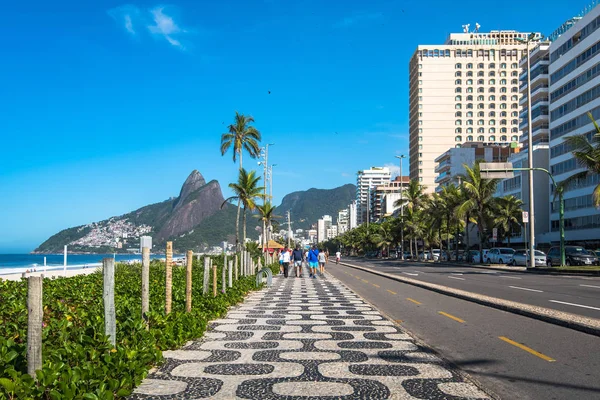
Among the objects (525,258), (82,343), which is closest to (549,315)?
(82,343)

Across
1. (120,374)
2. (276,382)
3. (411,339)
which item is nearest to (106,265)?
(120,374)

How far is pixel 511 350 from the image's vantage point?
7773mm

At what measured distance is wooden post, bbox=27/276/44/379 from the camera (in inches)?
182

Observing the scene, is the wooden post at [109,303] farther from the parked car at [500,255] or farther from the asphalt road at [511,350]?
the parked car at [500,255]

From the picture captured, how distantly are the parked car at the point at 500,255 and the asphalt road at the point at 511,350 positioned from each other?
130 feet

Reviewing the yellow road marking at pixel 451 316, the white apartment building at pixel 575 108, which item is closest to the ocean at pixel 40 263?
the yellow road marking at pixel 451 316

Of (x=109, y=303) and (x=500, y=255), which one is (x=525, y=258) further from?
(x=109, y=303)

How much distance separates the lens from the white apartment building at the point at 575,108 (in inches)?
2379

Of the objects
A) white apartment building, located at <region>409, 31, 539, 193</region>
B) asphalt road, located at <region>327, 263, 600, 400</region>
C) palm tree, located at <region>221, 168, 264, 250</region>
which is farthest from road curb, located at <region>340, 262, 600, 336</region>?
white apartment building, located at <region>409, 31, 539, 193</region>

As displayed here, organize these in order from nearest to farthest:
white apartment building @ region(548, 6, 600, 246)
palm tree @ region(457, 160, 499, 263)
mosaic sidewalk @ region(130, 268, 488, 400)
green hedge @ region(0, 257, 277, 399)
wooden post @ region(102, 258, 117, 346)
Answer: green hedge @ region(0, 257, 277, 399) < mosaic sidewalk @ region(130, 268, 488, 400) < wooden post @ region(102, 258, 117, 346) < palm tree @ region(457, 160, 499, 263) < white apartment building @ region(548, 6, 600, 246)

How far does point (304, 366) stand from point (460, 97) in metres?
147

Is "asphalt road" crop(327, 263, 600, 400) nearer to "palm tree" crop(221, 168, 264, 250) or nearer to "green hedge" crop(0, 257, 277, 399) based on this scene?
"green hedge" crop(0, 257, 277, 399)

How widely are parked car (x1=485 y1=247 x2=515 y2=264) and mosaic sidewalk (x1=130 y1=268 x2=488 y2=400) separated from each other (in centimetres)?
4262

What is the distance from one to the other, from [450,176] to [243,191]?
79.7 m
